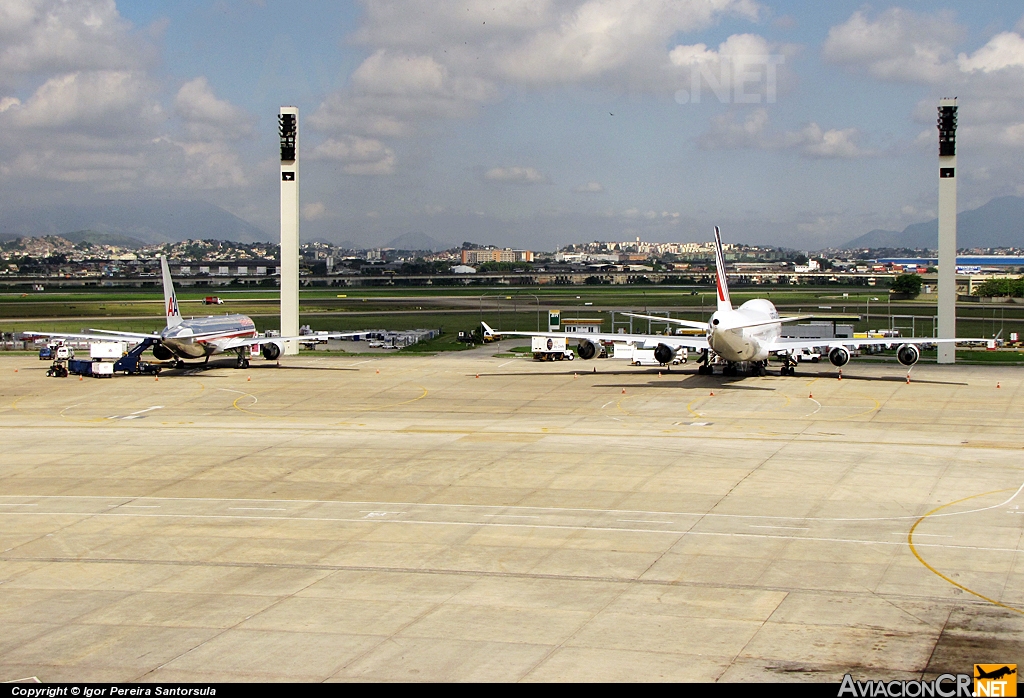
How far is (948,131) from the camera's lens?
80.9 meters

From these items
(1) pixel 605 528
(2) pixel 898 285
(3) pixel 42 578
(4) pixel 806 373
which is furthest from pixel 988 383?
(2) pixel 898 285

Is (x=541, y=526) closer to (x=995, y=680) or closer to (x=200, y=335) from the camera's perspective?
(x=995, y=680)

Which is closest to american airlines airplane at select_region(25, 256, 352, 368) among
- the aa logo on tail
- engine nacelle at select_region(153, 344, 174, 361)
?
engine nacelle at select_region(153, 344, 174, 361)

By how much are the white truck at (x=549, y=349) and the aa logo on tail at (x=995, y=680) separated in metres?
63.5

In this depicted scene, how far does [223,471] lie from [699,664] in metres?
25.3

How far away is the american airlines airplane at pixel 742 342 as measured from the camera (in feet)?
198

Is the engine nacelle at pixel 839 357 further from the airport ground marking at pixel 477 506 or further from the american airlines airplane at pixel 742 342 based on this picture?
the airport ground marking at pixel 477 506

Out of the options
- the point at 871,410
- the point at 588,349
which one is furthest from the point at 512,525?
the point at 588,349

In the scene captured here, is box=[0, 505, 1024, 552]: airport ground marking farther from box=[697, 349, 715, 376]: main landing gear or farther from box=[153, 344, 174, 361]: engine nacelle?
box=[153, 344, 174, 361]: engine nacelle

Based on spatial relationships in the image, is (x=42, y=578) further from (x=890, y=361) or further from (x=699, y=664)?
(x=890, y=361)

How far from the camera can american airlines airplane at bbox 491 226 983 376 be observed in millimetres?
60406

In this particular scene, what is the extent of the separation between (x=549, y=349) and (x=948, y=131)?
1487 inches

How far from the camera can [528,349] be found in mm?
93188

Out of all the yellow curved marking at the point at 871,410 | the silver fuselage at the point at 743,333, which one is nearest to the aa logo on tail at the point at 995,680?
the yellow curved marking at the point at 871,410
